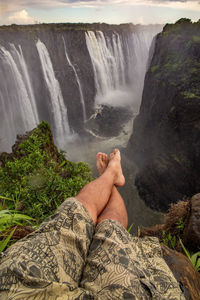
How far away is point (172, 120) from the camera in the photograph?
359 inches

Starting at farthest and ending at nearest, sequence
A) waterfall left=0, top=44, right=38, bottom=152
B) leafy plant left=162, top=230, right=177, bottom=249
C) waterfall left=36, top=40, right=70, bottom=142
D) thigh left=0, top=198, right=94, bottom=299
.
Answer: waterfall left=36, top=40, right=70, bottom=142 < waterfall left=0, top=44, right=38, bottom=152 < leafy plant left=162, top=230, right=177, bottom=249 < thigh left=0, top=198, right=94, bottom=299

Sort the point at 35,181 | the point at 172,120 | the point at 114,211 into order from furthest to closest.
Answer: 1. the point at 172,120
2. the point at 35,181
3. the point at 114,211

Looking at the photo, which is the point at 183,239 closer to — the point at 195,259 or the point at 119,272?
the point at 195,259

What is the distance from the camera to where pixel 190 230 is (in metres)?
2.17

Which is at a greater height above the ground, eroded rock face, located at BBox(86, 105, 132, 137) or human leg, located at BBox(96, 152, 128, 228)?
human leg, located at BBox(96, 152, 128, 228)

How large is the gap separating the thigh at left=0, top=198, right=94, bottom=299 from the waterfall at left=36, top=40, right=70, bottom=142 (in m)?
13.1

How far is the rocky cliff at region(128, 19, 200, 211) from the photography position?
845 cm

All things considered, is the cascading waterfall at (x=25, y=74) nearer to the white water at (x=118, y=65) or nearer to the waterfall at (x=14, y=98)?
the waterfall at (x=14, y=98)

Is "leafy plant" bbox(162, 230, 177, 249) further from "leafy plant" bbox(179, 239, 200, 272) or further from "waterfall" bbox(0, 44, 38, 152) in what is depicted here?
"waterfall" bbox(0, 44, 38, 152)

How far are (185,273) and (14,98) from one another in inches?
475

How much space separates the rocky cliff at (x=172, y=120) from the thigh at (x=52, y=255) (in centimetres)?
742

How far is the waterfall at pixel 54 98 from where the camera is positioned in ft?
42.9

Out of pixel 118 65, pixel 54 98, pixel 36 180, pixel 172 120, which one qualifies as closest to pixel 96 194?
pixel 36 180

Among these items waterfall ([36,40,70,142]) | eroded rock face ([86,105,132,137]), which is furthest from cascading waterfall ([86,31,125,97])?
waterfall ([36,40,70,142])
